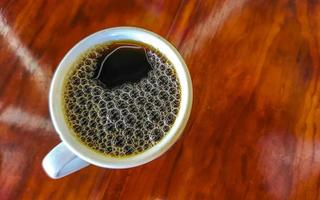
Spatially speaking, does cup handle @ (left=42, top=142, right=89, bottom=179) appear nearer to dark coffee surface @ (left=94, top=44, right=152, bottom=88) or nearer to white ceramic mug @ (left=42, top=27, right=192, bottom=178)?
white ceramic mug @ (left=42, top=27, right=192, bottom=178)

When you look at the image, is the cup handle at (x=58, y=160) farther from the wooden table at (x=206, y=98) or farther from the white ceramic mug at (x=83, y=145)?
the wooden table at (x=206, y=98)

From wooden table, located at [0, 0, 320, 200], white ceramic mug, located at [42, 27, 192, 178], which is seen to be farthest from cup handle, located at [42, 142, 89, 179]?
wooden table, located at [0, 0, 320, 200]

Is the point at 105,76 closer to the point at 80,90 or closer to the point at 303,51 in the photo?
the point at 80,90

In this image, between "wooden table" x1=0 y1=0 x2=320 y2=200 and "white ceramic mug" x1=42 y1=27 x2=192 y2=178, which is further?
"wooden table" x1=0 y1=0 x2=320 y2=200

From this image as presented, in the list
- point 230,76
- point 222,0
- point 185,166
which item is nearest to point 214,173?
point 185,166

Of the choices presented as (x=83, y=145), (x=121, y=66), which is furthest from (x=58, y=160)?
(x=121, y=66)

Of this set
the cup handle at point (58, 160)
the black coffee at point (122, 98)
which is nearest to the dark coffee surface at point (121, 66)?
the black coffee at point (122, 98)
